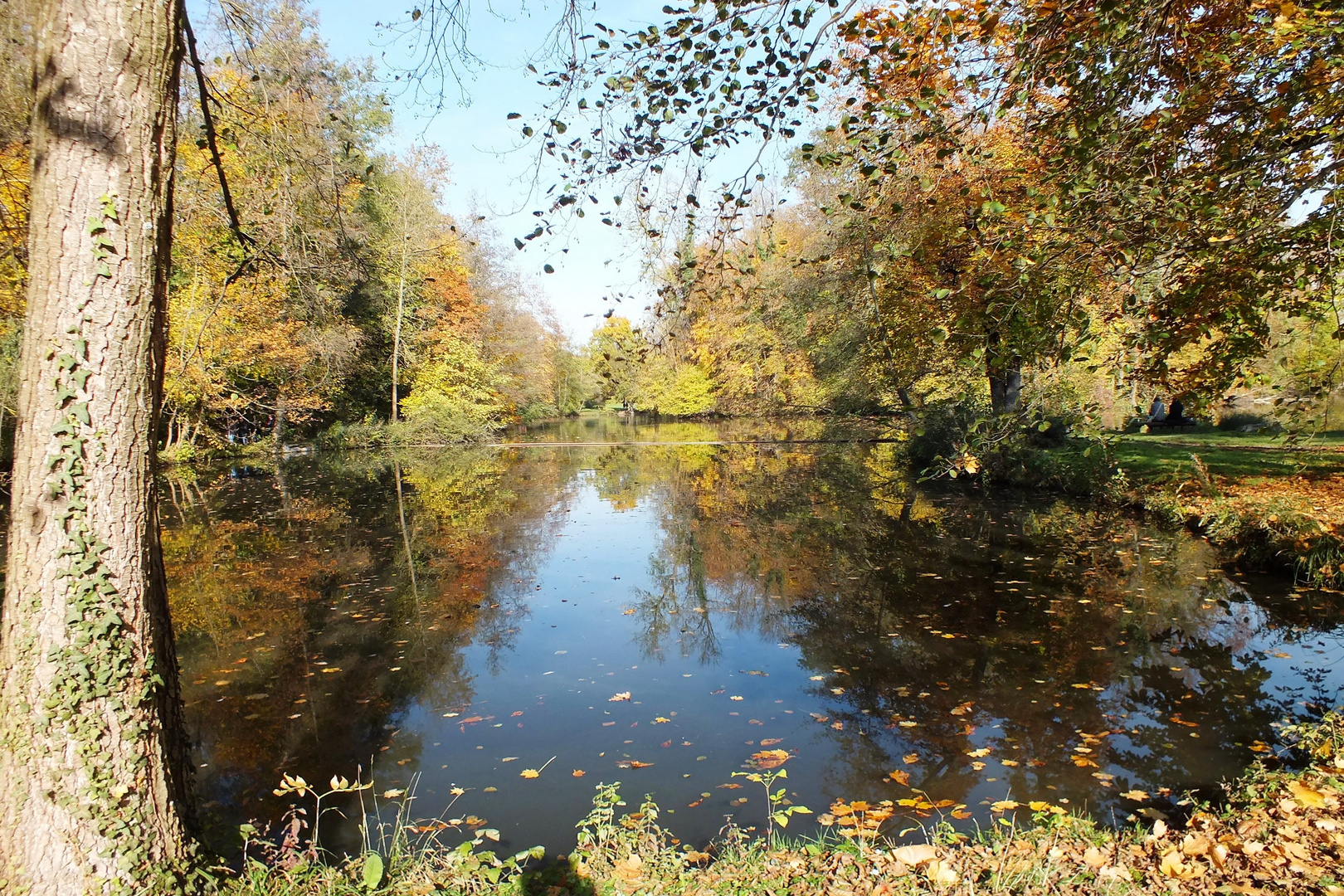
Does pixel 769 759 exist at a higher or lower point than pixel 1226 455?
lower

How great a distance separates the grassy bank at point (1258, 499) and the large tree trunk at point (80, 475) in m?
7.22

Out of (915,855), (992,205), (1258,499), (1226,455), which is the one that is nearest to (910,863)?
(915,855)

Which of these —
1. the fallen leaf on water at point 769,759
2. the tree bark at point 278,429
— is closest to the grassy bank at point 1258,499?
the fallen leaf on water at point 769,759

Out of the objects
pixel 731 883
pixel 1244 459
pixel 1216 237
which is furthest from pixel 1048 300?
pixel 1244 459

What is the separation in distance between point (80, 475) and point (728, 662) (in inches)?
207

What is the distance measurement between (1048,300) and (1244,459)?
1278cm

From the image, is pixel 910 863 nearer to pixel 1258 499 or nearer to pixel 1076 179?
pixel 1076 179

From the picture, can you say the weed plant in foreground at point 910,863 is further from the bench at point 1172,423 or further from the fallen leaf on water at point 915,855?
the bench at point 1172,423

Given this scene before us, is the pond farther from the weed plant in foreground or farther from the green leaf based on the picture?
the green leaf

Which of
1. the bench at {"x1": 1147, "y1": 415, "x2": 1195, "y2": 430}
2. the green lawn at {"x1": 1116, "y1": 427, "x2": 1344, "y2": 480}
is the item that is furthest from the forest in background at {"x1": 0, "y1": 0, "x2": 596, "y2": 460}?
the bench at {"x1": 1147, "y1": 415, "x2": 1195, "y2": 430}

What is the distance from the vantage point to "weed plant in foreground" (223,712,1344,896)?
116 inches

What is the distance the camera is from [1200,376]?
8.05m

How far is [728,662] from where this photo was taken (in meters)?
6.80

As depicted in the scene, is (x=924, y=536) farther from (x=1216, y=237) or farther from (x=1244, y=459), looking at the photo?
(x=1244, y=459)
